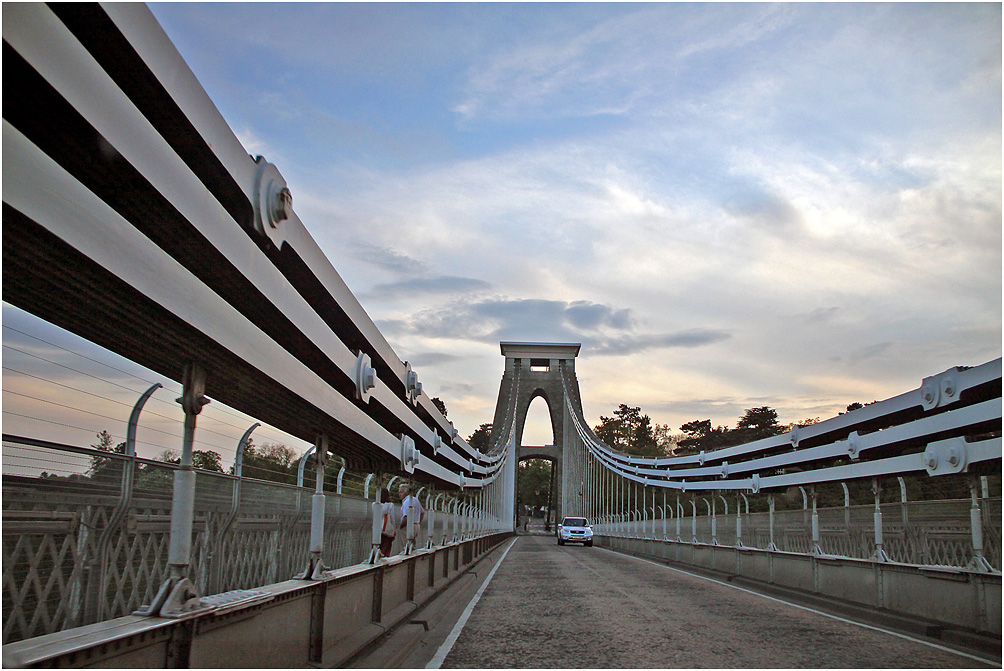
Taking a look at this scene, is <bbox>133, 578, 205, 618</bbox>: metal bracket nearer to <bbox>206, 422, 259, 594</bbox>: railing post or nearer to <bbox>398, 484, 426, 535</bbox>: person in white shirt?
<bbox>206, 422, 259, 594</bbox>: railing post

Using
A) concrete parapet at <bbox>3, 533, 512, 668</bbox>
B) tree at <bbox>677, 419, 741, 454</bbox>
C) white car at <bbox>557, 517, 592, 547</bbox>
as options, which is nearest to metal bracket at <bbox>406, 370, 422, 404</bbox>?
concrete parapet at <bbox>3, 533, 512, 668</bbox>

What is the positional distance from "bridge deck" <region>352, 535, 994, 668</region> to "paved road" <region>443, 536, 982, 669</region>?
1cm

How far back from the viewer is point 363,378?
8484 mm

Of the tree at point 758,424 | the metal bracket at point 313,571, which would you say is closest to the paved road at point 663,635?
the metal bracket at point 313,571

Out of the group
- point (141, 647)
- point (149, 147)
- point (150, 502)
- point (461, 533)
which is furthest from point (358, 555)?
point (461, 533)

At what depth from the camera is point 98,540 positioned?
4.12 metres

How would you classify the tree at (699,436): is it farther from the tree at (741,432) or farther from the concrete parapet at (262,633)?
the concrete parapet at (262,633)

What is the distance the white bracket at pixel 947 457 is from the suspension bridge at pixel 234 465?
1.3 inches

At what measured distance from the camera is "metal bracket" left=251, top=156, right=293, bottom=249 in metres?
5.46

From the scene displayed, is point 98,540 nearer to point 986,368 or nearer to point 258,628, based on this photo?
point 258,628

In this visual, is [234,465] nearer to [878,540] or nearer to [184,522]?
[184,522]

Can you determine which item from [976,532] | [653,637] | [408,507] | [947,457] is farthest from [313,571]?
[947,457]

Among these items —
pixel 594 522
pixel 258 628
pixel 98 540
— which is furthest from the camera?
pixel 594 522

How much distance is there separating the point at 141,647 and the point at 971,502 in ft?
28.9
